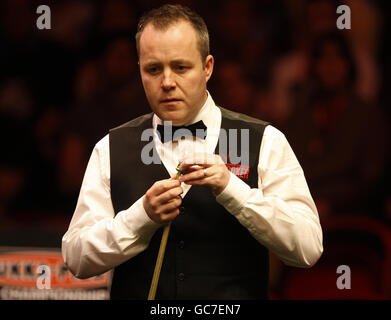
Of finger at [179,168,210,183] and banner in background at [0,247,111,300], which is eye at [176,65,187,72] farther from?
banner in background at [0,247,111,300]

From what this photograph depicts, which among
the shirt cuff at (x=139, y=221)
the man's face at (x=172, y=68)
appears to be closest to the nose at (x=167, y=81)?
the man's face at (x=172, y=68)

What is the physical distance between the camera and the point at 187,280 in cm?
213

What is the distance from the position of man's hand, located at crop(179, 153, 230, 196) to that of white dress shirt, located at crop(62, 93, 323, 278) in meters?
Answer: 0.03

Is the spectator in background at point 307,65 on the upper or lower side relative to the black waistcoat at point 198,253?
upper

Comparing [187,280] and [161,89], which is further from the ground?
[161,89]

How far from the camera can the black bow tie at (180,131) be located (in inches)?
89.3

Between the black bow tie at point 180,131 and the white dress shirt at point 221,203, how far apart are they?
2 cm

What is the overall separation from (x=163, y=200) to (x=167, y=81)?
0.42 m

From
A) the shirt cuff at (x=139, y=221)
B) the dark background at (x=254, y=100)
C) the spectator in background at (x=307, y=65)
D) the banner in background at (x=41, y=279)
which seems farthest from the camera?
the spectator in background at (x=307, y=65)

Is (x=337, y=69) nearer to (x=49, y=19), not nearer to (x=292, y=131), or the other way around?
(x=292, y=131)

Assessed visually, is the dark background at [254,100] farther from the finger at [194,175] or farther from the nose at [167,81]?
the finger at [194,175]

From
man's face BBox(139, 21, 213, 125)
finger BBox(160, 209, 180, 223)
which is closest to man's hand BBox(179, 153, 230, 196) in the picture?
finger BBox(160, 209, 180, 223)
